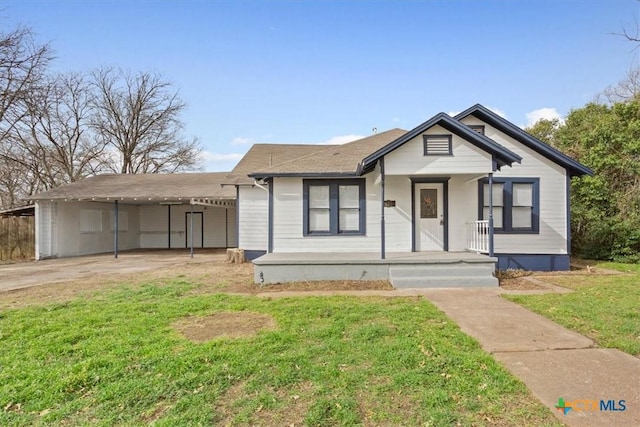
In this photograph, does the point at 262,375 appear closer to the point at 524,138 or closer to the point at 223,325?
the point at 223,325

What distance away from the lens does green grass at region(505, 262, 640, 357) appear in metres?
4.47

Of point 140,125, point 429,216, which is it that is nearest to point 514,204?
point 429,216

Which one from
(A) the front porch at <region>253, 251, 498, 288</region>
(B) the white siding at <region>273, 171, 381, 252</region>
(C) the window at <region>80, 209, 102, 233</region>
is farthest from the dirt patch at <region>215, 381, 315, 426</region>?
(C) the window at <region>80, 209, 102, 233</region>

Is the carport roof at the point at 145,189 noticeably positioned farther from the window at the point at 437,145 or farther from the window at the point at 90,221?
the window at the point at 437,145

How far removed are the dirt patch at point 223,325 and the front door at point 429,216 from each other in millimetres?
6290

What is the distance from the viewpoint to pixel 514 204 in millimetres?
10391

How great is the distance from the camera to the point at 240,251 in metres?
12.8

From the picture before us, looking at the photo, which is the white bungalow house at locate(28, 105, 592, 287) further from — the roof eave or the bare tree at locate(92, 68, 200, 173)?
the bare tree at locate(92, 68, 200, 173)

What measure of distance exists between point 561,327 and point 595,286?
4085mm

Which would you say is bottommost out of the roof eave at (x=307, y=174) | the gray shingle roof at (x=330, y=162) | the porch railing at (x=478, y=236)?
the porch railing at (x=478, y=236)

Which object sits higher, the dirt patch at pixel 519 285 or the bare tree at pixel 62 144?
the bare tree at pixel 62 144

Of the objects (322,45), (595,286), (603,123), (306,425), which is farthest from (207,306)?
(603,123)

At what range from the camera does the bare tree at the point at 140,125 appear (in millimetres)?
31188

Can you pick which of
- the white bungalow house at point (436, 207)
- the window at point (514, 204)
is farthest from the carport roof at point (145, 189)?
the window at point (514, 204)
